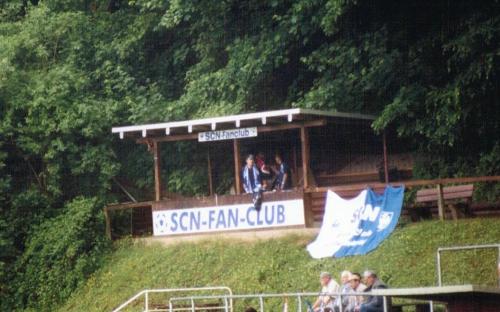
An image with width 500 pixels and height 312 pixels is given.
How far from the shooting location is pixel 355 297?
2089cm

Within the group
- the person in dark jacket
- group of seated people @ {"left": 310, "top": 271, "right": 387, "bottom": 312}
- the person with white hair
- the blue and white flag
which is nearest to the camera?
group of seated people @ {"left": 310, "top": 271, "right": 387, "bottom": 312}

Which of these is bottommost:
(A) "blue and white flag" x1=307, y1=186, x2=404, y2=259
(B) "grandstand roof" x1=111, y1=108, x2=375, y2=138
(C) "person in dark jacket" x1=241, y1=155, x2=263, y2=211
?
(A) "blue and white flag" x1=307, y1=186, x2=404, y2=259

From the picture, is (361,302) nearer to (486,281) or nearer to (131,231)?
(486,281)

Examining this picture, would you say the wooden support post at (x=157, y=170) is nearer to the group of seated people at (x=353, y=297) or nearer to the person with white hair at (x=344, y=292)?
the group of seated people at (x=353, y=297)

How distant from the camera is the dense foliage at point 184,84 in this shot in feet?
102

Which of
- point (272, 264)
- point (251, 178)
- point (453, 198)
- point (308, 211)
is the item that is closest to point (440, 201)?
point (453, 198)

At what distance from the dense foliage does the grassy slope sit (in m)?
1.33

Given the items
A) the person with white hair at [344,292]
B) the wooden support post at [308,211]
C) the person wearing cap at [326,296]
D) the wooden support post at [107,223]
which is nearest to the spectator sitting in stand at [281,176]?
the wooden support post at [308,211]

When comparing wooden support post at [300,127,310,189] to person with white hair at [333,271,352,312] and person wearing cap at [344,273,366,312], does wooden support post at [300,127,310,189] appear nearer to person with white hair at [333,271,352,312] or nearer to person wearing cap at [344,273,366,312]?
person with white hair at [333,271,352,312]

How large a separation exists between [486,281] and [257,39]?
13.4 m

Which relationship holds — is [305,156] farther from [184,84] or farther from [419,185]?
[184,84]

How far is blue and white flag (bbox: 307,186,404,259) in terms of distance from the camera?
27.5 m

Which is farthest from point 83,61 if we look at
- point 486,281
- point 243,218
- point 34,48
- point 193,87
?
point 486,281

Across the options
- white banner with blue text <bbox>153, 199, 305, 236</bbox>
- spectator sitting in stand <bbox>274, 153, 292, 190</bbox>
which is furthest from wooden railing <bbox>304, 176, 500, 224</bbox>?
spectator sitting in stand <bbox>274, 153, 292, 190</bbox>
